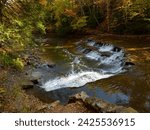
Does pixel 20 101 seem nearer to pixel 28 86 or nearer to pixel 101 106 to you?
pixel 101 106

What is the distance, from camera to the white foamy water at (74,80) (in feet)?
45.5

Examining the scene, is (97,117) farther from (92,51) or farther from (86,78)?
(92,51)

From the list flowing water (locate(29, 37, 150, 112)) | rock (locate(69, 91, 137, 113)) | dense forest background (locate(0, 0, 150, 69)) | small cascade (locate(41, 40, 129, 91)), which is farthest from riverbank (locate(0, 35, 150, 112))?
dense forest background (locate(0, 0, 150, 69))

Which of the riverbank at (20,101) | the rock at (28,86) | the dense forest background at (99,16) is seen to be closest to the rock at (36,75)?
the riverbank at (20,101)

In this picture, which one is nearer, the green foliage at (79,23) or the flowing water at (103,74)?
the flowing water at (103,74)

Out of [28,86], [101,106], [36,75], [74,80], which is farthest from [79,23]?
[101,106]

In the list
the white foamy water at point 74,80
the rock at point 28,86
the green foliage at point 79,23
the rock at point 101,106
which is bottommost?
the white foamy water at point 74,80

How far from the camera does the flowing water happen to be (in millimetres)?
12070

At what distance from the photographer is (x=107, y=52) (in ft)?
68.8

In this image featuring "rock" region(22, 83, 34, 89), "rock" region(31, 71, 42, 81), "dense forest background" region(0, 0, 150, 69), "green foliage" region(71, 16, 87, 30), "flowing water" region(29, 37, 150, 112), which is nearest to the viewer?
"flowing water" region(29, 37, 150, 112)

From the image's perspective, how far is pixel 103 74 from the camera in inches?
605

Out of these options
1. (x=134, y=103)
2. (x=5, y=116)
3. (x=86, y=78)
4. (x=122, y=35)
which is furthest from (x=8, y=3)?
(x=122, y=35)

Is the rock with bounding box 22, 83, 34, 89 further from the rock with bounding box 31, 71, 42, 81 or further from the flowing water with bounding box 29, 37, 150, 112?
the rock with bounding box 31, 71, 42, 81

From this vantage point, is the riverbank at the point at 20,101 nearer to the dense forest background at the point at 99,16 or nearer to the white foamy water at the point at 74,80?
the white foamy water at the point at 74,80
